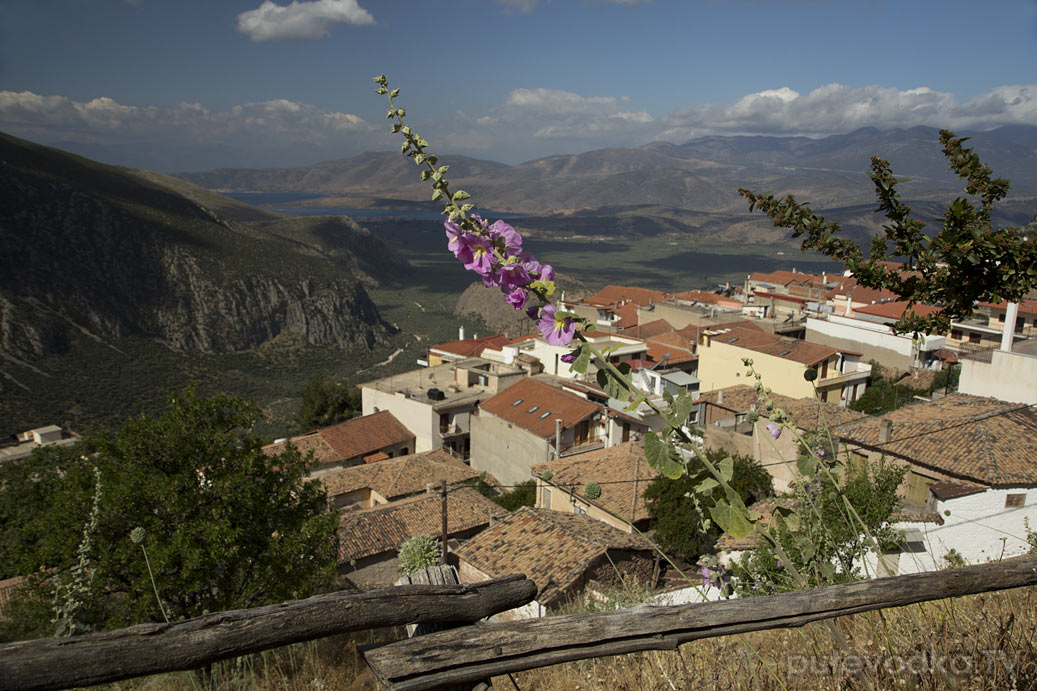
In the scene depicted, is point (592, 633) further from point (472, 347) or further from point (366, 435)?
point (472, 347)

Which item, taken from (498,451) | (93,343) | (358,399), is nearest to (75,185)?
(93,343)

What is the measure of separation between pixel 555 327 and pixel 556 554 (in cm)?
1266

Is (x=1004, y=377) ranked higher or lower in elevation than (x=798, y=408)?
higher

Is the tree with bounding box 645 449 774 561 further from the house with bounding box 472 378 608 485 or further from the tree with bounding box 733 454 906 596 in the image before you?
the house with bounding box 472 378 608 485

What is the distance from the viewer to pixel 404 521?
1877 centimetres

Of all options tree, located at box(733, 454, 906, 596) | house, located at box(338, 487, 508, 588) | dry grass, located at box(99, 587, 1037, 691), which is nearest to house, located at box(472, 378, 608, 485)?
house, located at box(338, 487, 508, 588)

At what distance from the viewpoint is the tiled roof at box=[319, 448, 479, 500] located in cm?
2325

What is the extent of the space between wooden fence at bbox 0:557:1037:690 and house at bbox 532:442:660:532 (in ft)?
46.4

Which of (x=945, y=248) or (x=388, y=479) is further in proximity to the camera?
(x=388, y=479)

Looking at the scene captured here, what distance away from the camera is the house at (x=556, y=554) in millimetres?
12727

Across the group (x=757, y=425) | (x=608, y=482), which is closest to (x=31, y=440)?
(x=608, y=482)

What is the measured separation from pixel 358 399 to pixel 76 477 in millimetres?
30210

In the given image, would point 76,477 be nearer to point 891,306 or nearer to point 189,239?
point 891,306

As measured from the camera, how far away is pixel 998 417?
1406 cm
